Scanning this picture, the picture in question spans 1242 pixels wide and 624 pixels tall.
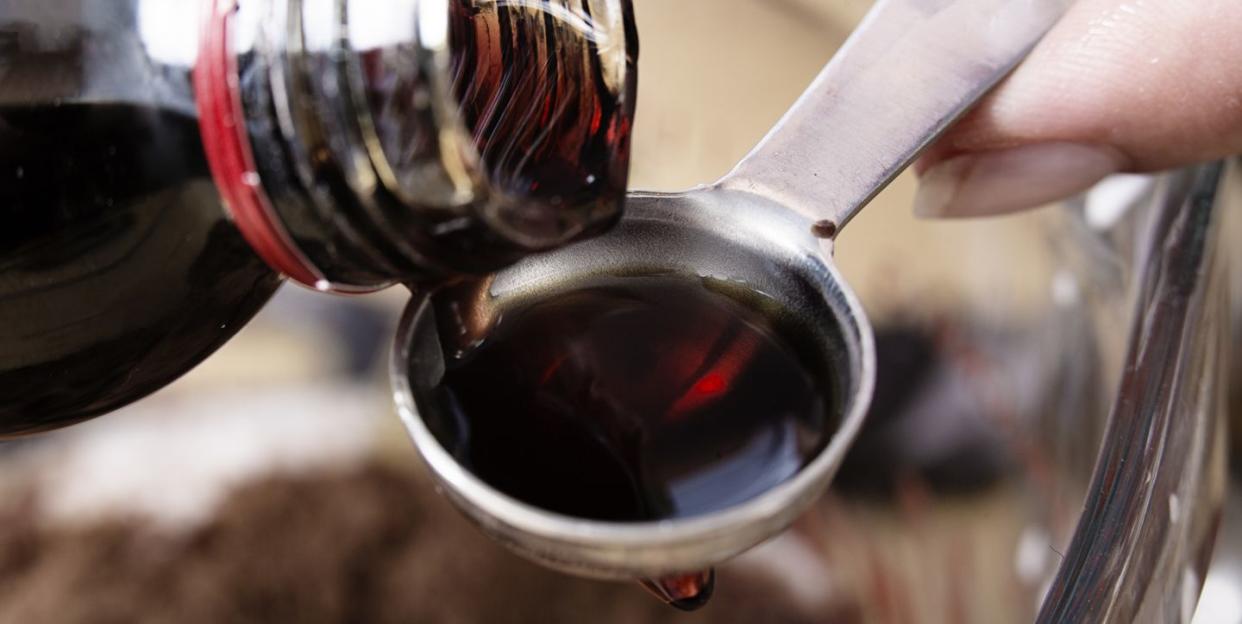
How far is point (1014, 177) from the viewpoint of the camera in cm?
53

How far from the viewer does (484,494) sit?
0.98 feet

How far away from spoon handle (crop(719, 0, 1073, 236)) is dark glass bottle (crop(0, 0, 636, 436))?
0.08 m

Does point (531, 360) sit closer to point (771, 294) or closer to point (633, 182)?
point (771, 294)

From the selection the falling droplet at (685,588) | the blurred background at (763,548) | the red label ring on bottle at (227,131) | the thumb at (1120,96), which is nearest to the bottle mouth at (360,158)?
the red label ring on bottle at (227,131)

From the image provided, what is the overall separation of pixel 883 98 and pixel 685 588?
0.21 meters

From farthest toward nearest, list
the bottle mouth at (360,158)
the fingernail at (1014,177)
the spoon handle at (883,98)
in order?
the fingernail at (1014,177) < the spoon handle at (883,98) < the bottle mouth at (360,158)

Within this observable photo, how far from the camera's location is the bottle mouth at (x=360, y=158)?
28 cm

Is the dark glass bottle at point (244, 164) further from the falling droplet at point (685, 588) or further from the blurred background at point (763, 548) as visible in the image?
the blurred background at point (763, 548)

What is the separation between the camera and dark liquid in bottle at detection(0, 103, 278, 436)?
0.32 meters

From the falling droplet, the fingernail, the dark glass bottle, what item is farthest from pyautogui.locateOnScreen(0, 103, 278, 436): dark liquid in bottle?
the fingernail

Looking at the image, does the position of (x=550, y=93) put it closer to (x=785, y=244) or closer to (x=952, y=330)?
(x=785, y=244)

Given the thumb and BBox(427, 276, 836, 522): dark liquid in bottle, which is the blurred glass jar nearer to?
the thumb

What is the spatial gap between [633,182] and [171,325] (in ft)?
1.38

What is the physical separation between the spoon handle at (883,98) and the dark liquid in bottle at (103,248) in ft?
0.61
